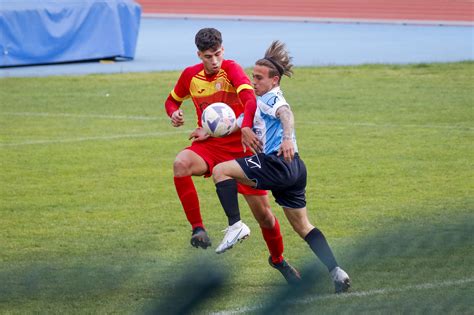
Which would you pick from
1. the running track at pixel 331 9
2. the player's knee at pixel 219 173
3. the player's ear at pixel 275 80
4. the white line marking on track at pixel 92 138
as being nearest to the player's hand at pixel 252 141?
the player's knee at pixel 219 173

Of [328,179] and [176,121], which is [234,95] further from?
[328,179]

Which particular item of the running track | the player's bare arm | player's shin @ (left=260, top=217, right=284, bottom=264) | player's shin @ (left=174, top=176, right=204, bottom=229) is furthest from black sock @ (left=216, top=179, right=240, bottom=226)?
the running track

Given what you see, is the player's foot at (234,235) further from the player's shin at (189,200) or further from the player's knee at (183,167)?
the player's knee at (183,167)

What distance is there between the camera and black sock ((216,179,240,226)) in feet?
23.3

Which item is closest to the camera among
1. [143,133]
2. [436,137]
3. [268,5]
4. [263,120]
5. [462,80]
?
[263,120]

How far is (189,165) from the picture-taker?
298 inches

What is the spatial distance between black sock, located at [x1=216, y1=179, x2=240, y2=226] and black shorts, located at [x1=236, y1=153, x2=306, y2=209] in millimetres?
228

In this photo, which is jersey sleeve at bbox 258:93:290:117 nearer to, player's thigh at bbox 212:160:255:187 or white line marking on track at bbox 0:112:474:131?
player's thigh at bbox 212:160:255:187

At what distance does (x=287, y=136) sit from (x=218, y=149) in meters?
1.13

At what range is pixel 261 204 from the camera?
727 cm

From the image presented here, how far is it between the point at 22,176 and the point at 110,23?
1433 centimetres

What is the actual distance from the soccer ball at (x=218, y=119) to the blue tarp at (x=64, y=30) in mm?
17782

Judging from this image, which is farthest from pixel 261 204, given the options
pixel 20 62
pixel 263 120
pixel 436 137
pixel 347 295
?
pixel 20 62

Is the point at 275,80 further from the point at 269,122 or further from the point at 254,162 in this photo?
the point at 254,162
